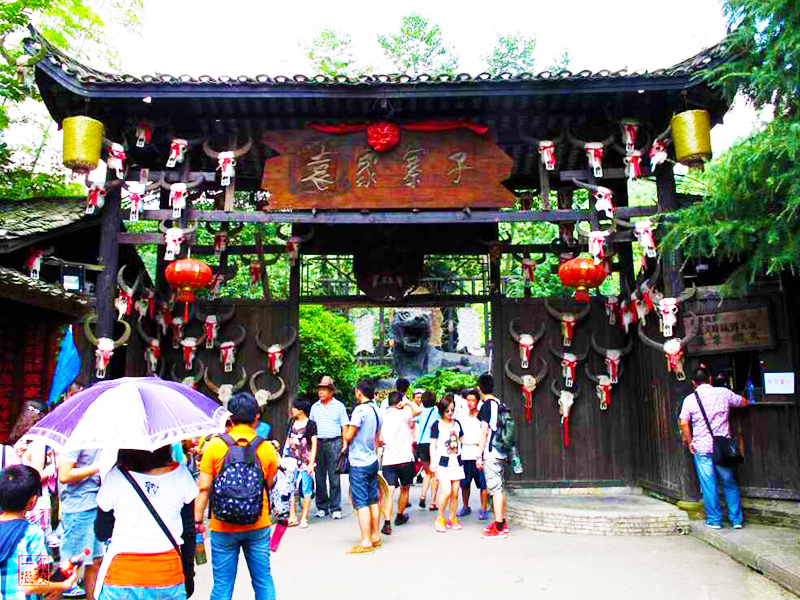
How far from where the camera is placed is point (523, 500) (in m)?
8.32

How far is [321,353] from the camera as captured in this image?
18484 millimetres

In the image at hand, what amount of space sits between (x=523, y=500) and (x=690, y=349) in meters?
2.83

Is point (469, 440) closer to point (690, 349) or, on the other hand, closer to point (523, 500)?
point (523, 500)

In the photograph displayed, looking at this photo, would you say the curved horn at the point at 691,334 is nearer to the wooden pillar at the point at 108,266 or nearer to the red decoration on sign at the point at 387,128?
the red decoration on sign at the point at 387,128

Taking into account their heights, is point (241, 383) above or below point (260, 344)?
below

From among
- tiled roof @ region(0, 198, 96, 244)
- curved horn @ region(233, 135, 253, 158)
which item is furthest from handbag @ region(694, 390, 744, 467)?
tiled roof @ region(0, 198, 96, 244)

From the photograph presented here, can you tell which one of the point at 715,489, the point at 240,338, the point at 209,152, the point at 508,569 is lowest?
the point at 508,569

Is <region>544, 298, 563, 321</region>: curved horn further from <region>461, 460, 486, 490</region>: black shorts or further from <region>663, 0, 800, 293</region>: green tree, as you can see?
<region>663, 0, 800, 293</region>: green tree

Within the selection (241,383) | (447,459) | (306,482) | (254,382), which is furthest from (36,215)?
(447,459)

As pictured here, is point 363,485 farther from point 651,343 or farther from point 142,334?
point 142,334

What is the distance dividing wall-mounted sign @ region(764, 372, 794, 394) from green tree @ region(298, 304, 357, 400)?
12.3 meters

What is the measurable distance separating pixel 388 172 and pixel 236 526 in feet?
18.6

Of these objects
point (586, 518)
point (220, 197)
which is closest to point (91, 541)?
point (586, 518)

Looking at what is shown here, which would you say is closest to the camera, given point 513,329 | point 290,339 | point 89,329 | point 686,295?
point 686,295
